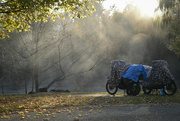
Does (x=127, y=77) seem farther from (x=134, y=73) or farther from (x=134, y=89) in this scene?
(x=134, y=89)

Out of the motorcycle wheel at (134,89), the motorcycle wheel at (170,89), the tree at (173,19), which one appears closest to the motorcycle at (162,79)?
the motorcycle wheel at (170,89)

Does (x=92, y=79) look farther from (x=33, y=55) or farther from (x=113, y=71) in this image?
(x=113, y=71)

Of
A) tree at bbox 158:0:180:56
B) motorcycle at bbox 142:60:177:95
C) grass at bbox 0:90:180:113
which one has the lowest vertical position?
grass at bbox 0:90:180:113

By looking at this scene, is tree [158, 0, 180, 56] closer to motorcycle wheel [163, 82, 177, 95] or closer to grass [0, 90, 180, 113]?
motorcycle wheel [163, 82, 177, 95]

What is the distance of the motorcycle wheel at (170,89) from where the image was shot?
1072cm

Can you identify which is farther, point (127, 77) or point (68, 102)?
point (127, 77)

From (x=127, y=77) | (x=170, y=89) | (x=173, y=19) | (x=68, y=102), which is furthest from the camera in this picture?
(x=173, y=19)

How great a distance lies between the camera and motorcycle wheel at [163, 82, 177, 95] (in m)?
10.7

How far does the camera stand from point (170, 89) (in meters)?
10.9

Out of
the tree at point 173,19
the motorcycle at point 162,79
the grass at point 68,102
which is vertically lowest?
the grass at point 68,102

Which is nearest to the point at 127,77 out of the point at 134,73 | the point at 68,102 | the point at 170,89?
the point at 134,73

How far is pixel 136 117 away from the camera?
549 cm

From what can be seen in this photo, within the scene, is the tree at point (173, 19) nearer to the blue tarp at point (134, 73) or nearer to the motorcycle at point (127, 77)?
the motorcycle at point (127, 77)

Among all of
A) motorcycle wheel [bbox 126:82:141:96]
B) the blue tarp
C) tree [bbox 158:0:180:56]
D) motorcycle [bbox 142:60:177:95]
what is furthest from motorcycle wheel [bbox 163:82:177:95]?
tree [bbox 158:0:180:56]
